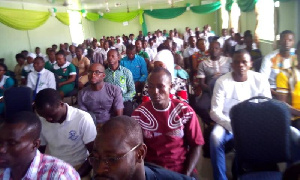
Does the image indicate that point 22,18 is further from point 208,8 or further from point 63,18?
point 208,8

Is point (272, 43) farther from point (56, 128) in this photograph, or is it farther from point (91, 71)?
point (56, 128)

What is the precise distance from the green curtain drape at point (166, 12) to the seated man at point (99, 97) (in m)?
12.7

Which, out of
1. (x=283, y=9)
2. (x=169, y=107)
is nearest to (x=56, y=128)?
(x=169, y=107)

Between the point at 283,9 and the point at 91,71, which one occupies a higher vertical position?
the point at 283,9

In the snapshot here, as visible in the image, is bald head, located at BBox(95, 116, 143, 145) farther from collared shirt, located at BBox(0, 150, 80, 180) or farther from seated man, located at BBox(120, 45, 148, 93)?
seated man, located at BBox(120, 45, 148, 93)

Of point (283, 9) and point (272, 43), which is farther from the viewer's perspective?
point (272, 43)

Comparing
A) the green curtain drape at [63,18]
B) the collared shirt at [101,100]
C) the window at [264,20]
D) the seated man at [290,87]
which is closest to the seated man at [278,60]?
the seated man at [290,87]

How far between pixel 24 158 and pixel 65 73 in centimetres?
379

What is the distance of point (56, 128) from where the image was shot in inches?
72.1

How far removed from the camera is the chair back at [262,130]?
5.91ft

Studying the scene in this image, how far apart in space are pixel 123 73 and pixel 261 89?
68.0 inches

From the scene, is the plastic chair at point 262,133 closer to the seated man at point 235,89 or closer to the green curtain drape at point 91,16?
the seated man at point 235,89

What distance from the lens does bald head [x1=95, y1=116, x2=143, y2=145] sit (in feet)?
3.22

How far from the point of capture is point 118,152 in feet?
3.13
